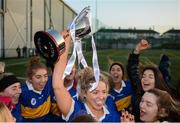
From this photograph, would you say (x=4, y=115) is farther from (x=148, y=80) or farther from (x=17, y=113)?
(x=148, y=80)

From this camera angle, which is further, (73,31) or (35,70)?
(35,70)

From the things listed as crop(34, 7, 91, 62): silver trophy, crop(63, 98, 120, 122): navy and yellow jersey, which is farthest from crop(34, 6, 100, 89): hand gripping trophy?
crop(63, 98, 120, 122): navy and yellow jersey

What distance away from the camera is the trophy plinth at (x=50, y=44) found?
8.35 ft

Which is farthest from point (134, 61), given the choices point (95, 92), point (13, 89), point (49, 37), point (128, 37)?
point (128, 37)

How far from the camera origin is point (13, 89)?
12.0 feet

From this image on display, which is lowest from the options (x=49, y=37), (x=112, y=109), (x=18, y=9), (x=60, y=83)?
(x=112, y=109)

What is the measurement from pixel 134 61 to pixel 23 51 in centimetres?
2500

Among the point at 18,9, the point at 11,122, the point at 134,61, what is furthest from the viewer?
the point at 18,9

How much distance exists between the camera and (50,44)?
8.48 ft

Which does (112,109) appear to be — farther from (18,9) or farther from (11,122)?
(18,9)

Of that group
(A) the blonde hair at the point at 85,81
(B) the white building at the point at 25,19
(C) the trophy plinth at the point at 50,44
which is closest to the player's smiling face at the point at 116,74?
(A) the blonde hair at the point at 85,81

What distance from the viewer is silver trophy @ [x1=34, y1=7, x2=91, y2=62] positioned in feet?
Answer: 8.37

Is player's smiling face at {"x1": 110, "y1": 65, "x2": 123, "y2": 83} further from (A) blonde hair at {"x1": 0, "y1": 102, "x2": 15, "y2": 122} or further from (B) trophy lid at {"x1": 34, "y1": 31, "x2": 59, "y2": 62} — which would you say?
(A) blonde hair at {"x1": 0, "y1": 102, "x2": 15, "y2": 122}

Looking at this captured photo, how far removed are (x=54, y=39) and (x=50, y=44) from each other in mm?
62
